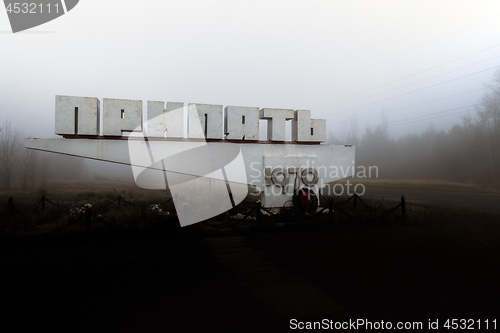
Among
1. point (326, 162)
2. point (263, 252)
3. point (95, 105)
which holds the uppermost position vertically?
point (95, 105)

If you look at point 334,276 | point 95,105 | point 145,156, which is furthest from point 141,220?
point 334,276

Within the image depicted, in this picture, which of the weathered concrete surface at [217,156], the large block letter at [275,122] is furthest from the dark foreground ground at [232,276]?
the large block letter at [275,122]

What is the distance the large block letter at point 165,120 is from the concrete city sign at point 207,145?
3 centimetres

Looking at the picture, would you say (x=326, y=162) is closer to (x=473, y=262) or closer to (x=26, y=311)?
(x=473, y=262)

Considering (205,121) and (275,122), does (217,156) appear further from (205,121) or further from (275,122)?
(275,122)

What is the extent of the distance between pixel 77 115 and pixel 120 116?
126 centimetres

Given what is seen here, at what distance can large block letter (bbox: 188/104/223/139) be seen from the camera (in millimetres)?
8695

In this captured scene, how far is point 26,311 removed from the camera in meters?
3.41

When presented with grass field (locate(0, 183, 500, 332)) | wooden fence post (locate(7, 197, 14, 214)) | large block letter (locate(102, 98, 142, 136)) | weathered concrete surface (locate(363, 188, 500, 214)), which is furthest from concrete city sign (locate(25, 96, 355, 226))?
weathered concrete surface (locate(363, 188, 500, 214))

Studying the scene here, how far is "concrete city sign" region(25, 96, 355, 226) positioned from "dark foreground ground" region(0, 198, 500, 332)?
2.05 m

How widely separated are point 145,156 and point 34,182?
18.3 m

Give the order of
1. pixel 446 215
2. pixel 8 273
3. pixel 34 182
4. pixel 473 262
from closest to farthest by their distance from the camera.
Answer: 1. pixel 8 273
2. pixel 473 262
3. pixel 446 215
4. pixel 34 182

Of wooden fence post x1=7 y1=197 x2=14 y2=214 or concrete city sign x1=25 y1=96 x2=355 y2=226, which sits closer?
concrete city sign x1=25 y1=96 x2=355 y2=226

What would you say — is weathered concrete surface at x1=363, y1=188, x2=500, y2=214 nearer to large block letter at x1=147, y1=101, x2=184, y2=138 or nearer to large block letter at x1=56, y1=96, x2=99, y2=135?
large block letter at x1=147, y1=101, x2=184, y2=138
